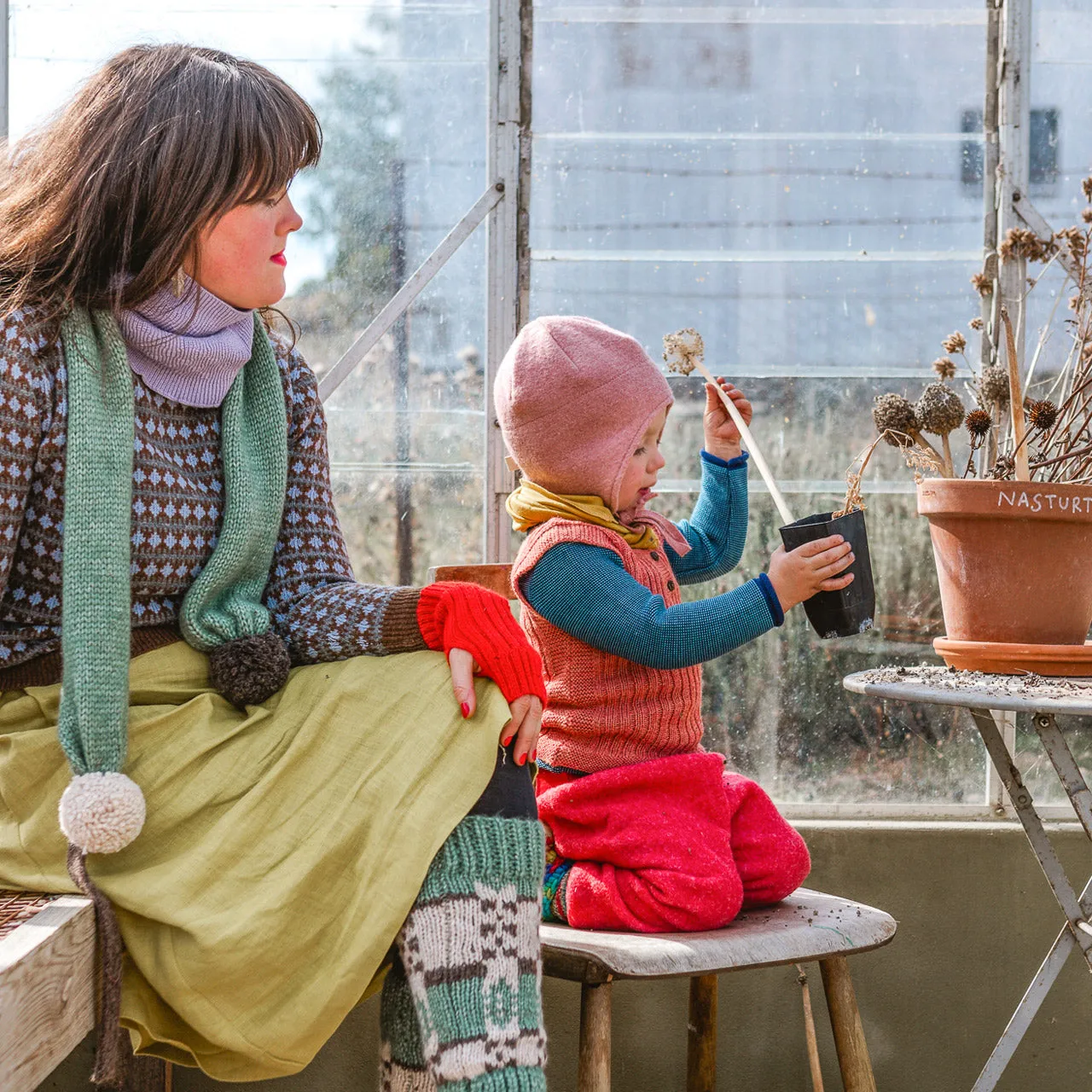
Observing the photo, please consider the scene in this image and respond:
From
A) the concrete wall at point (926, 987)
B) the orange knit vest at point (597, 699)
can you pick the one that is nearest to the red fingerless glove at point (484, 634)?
the orange knit vest at point (597, 699)

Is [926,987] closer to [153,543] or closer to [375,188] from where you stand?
[153,543]

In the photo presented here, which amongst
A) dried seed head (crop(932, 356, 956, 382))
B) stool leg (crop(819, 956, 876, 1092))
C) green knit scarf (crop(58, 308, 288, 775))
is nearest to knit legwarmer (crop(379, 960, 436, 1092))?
green knit scarf (crop(58, 308, 288, 775))

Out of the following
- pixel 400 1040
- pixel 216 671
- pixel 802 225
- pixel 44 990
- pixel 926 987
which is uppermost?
pixel 802 225

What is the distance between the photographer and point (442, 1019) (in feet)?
3.40

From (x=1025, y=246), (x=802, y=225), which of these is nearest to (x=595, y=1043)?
(x=1025, y=246)

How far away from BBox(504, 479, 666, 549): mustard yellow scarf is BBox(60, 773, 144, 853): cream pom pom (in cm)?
66

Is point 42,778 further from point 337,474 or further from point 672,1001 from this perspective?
point 672,1001

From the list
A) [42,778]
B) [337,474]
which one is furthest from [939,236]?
[42,778]

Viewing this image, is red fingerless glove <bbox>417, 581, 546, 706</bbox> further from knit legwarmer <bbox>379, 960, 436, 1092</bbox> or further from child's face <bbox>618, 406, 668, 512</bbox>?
child's face <bbox>618, 406, 668, 512</bbox>

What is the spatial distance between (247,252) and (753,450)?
2.26ft

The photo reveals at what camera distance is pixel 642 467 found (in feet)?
5.24

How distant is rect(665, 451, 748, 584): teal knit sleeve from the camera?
181 centimetres

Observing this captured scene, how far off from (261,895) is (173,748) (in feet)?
0.61

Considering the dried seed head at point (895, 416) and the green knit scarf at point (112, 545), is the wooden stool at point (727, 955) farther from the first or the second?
the dried seed head at point (895, 416)
